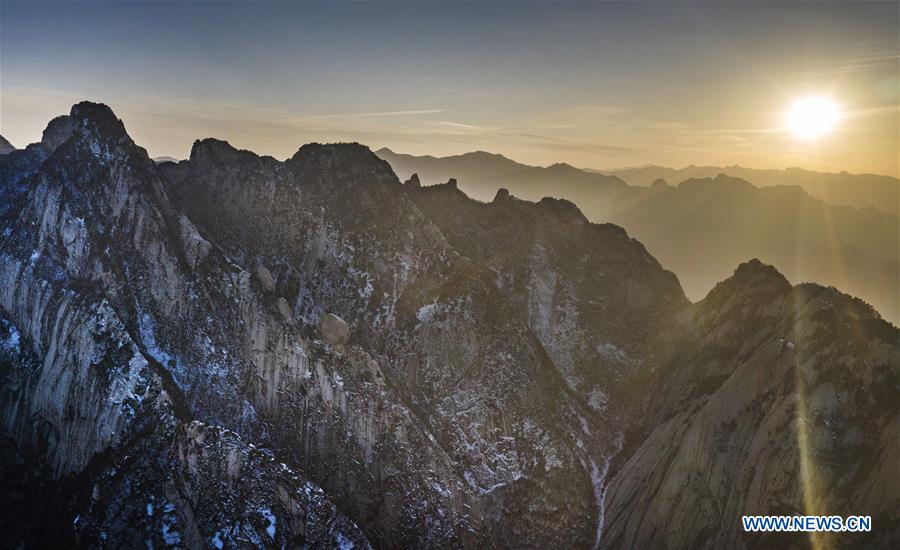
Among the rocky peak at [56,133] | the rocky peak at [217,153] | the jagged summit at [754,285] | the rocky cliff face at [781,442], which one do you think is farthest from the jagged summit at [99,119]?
the jagged summit at [754,285]

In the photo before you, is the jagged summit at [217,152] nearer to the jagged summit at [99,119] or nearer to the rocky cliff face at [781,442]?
the jagged summit at [99,119]

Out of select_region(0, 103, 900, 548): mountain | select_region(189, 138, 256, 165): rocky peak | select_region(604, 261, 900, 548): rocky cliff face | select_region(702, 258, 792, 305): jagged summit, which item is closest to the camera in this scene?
select_region(604, 261, 900, 548): rocky cliff face

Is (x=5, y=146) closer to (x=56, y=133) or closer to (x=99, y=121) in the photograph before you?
(x=56, y=133)

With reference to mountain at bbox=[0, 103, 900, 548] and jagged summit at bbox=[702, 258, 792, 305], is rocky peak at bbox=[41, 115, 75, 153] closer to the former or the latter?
mountain at bbox=[0, 103, 900, 548]

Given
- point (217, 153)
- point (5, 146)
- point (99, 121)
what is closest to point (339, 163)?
point (217, 153)

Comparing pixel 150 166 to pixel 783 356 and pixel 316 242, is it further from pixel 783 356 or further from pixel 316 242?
pixel 783 356

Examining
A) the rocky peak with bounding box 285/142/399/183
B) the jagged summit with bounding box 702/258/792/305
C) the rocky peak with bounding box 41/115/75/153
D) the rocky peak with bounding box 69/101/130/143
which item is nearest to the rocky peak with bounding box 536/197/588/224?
the jagged summit with bounding box 702/258/792/305

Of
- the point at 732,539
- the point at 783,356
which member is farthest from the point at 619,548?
the point at 783,356

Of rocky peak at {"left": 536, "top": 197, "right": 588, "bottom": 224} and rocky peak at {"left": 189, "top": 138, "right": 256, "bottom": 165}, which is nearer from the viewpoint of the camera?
rocky peak at {"left": 189, "top": 138, "right": 256, "bottom": 165}
